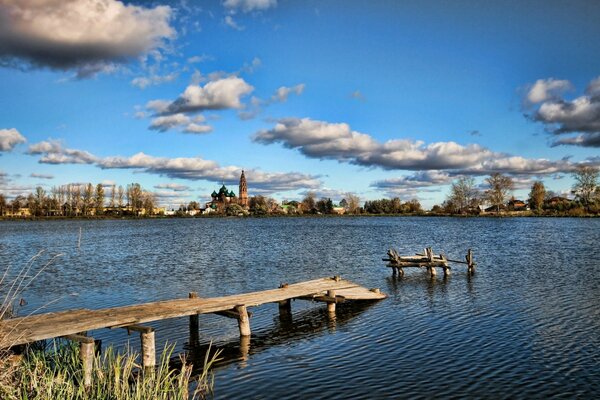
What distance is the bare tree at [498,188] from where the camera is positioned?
132 m

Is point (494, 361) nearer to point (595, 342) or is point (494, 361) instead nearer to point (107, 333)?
point (595, 342)

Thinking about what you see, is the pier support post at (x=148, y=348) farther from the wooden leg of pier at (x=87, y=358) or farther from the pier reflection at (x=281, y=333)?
the wooden leg of pier at (x=87, y=358)

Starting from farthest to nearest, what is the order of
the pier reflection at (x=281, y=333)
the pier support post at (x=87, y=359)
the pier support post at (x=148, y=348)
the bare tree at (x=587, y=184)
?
the bare tree at (x=587, y=184), the pier reflection at (x=281, y=333), the pier support post at (x=148, y=348), the pier support post at (x=87, y=359)

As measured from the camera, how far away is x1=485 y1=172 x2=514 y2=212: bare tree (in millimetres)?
132500

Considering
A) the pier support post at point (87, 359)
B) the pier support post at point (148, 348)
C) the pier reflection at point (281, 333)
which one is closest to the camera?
the pier support post at point (87, 359)

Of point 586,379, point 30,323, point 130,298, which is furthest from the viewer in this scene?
point 130,298

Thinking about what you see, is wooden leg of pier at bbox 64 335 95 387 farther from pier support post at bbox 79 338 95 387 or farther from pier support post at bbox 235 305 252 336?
pier support post at bbox 235 305 252 336

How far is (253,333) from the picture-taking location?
15.9m

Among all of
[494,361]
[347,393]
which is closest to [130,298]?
[347,393]

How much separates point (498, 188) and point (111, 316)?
137410 millimetres

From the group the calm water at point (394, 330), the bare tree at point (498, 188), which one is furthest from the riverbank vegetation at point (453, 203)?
the calm water at point (394, 330)

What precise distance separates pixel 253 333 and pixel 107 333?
15.9 ft

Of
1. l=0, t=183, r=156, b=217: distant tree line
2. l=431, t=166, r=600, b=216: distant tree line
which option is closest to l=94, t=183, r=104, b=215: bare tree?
l=0, t=183, r=156, b=217: distant tree line

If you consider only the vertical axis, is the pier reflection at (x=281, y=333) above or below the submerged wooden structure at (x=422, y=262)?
below
